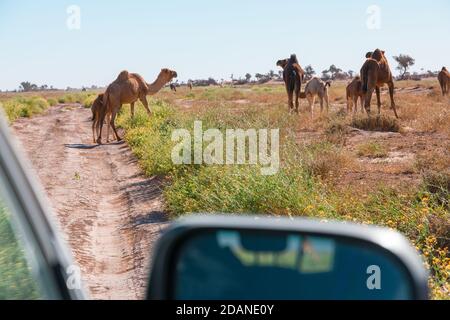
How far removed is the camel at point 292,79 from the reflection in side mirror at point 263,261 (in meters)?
20.4

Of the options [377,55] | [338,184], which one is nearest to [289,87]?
[377,55]

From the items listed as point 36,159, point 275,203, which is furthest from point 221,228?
point 36,159

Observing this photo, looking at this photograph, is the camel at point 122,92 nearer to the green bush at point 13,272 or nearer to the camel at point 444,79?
the camel at point 444,79

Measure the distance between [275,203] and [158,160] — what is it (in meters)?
5.08

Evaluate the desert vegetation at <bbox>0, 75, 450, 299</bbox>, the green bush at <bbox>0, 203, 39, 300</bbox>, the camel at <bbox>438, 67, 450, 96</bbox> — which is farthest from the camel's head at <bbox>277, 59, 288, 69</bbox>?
the green bush at <bbox>0, 203, 39, 300</bbox>

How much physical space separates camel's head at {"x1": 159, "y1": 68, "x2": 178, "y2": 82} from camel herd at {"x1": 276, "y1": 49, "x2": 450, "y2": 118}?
3.46 m

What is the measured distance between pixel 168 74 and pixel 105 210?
567 inches

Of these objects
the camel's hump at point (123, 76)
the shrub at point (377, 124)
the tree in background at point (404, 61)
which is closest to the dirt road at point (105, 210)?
the camel's hump at point (123, 76)

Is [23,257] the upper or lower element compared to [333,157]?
upper

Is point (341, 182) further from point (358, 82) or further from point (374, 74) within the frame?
point (358, 82)

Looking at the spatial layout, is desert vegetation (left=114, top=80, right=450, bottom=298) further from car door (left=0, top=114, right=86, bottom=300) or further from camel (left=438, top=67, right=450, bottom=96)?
camel (left=438, top=67, right=450, bottom=96)

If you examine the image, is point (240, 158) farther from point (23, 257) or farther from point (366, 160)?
point (23, 257)

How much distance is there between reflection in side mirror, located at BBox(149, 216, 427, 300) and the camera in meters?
1.73
